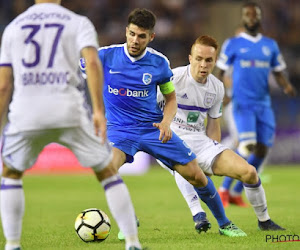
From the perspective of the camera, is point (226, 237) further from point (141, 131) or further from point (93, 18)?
point (93, 18)

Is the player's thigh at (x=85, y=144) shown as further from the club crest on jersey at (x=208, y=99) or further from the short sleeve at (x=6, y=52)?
the club crest on jersey at (x=208, y=99)

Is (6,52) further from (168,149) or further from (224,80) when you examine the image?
(224,80)

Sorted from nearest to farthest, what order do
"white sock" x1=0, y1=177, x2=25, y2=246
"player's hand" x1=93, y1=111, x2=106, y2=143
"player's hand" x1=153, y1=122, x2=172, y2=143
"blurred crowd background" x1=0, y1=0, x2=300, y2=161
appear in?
"player's hand" x1=93, y1=111, x2=106, y2=143 < "white sock" x1=0, y1=177, x2=25, y2=246 < "player's hand" x1=153, y1=122, x2=172, y2=143 < "blurred crowd background" x1=0, y1=0, x2=300, y2=161

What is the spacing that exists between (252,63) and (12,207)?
19.3 ft

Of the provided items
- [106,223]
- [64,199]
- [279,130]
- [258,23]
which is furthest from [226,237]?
[279,130]

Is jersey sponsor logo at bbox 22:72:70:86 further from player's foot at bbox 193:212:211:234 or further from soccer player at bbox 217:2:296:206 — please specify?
A: soccer player at bbox 217:2:296:206

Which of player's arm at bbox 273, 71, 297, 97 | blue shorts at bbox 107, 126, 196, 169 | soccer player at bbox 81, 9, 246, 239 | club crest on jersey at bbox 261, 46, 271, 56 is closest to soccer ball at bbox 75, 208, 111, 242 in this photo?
soccer player at bbox 81, 9, 246, 239

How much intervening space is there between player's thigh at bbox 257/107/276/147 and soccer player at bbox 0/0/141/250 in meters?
5.34

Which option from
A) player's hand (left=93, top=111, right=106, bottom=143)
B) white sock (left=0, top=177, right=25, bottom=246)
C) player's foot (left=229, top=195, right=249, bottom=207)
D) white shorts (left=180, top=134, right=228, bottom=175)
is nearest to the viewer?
player's hand (left=93, top=111, right=106, bottom=143)

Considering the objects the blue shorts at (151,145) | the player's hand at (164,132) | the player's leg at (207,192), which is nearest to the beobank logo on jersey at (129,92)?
the blue shorts at (151,145)

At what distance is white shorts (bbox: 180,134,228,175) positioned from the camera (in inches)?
284

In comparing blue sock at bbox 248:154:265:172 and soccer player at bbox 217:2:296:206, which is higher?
soccer player at bbox 217:2:296:206

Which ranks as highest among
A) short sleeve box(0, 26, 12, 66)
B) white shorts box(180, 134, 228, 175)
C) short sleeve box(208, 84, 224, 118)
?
short sleeve box(0, 26, 12, 66)

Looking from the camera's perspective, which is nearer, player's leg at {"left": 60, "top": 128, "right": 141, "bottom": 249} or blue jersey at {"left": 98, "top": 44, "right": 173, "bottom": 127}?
player's leg at {"left": 60, "top": 128, "right": 141, "bottom": 249}
